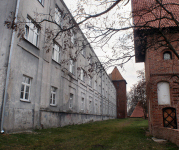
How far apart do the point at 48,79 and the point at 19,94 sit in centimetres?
357

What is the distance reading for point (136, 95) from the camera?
39.7 m

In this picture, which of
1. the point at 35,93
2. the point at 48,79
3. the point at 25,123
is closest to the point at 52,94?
the point at 48,79

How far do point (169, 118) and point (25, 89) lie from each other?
9803mm

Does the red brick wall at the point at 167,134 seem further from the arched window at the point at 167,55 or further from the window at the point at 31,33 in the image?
the window at the point at 31,33

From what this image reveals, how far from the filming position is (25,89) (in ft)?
34.3

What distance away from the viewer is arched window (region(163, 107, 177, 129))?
11.9m

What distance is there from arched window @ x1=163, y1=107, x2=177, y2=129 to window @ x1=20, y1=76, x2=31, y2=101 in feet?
30.5

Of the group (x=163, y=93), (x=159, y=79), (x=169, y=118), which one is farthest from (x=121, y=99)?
(x=169, y=118)

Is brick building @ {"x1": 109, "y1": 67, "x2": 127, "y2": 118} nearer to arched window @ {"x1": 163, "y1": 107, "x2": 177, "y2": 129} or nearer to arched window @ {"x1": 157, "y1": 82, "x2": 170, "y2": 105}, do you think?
arched window @ {"x1": 157, "y1": 82, "x2": 170, "y2": 105}

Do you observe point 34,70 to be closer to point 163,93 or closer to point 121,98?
point 163,93

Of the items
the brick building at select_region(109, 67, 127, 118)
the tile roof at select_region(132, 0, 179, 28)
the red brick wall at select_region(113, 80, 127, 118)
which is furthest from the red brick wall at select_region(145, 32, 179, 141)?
the brick building at select_region(109, 67, 127, 118)

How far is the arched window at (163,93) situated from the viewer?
1229 cm

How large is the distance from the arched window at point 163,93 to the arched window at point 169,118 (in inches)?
20.8

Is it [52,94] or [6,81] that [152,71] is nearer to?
[52,94]
